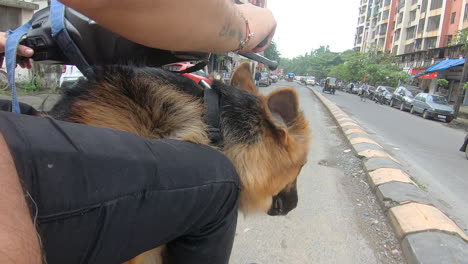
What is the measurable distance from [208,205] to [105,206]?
1.07 ft

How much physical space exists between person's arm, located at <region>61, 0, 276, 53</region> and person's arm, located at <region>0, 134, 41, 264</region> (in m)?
0.51

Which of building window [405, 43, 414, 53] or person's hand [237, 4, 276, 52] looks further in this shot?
building window [405, 43, 414, 53]

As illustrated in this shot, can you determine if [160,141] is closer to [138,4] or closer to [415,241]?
[138,4]

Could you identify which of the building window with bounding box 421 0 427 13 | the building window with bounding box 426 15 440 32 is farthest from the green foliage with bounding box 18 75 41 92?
the building window with bounding box 421 0 427 13

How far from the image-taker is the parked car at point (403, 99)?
23375 millimetres

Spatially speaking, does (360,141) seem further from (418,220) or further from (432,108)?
(432,108)

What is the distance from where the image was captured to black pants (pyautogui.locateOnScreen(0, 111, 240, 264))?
28.1 inches

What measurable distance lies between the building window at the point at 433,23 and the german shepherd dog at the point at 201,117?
4601cm

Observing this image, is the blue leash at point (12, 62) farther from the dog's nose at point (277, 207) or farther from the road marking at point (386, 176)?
the road marking at point (386, 176)

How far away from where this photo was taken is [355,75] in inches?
1815

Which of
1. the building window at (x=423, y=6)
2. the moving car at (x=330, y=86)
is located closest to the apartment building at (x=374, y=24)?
the building window at (x=423, y=6)

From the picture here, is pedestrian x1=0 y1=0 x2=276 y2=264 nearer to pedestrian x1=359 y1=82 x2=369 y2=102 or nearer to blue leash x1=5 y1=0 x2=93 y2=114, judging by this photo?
blue leash x1=5 y1=0 x2=93 y2=114

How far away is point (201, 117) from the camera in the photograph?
1231 mm

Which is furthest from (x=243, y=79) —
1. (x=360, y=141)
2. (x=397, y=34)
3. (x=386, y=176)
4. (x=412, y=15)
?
(x=397, y=34)
